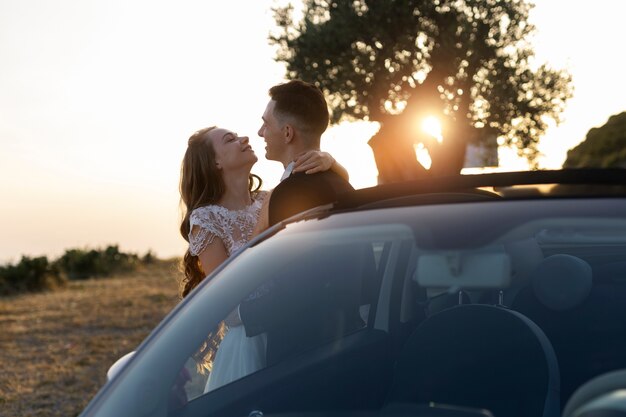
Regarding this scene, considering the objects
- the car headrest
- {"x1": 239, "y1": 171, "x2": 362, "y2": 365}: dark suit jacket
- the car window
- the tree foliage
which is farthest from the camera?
the tree foliage

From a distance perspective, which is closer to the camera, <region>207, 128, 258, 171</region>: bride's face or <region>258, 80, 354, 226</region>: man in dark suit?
<region>258, 80, 354, 226</region>: man in dark suit

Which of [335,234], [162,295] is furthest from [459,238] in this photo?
[162,295]

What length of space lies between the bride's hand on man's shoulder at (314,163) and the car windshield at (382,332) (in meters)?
0.72

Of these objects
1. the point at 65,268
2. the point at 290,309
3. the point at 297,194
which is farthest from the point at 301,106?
the point at 65,268

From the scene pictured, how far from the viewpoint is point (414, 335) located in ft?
9.27

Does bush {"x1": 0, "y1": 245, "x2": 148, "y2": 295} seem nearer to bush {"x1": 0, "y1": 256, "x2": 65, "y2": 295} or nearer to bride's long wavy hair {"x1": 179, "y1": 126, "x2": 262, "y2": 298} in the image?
bush {"x1": 0, "y1": 256, "x2": 65, "y2": 295}

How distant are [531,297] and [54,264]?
19210 mm

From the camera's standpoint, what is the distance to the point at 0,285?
2008cm

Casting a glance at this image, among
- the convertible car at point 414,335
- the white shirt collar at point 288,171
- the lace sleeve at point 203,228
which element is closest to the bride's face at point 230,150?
the lace sleeve at point 203,228

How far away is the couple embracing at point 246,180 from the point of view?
158 inches

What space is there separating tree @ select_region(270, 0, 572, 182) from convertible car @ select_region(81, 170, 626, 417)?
22.0m

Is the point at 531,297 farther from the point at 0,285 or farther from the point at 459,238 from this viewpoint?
the point at 0,285

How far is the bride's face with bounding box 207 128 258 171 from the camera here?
16.6 feet

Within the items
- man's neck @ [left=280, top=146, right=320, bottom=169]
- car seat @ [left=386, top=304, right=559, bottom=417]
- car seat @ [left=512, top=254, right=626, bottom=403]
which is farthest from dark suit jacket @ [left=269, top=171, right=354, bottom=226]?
car seat @ [left=386, top=304, right=559, bottom=417]
